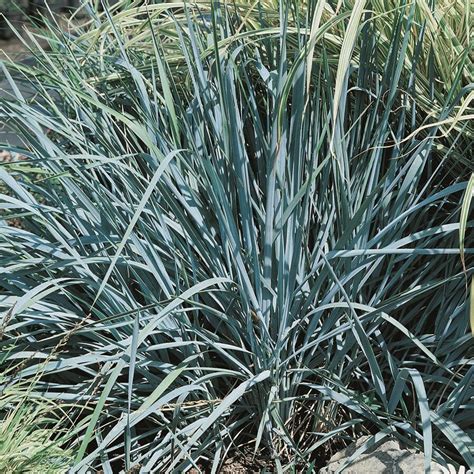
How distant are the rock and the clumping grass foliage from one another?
28mm

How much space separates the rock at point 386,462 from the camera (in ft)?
5.44

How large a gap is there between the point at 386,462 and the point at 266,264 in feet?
1.71

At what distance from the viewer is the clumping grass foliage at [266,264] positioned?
5.91 ft

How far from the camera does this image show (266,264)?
73.9 inches

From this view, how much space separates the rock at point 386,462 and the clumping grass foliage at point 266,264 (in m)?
0.03

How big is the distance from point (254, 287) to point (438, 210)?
0.50 m

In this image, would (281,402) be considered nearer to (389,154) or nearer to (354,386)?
(354,386)

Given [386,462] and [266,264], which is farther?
[266,264]

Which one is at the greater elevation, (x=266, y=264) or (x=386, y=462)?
(x=266, y=264)

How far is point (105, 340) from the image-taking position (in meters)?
1.88

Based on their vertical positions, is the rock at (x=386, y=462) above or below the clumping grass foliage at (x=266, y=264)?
below

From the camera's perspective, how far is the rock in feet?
5.44

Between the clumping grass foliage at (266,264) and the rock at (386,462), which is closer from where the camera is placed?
the rock at (386,462)

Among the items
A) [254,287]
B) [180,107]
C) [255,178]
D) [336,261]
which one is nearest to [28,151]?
[180,107]
